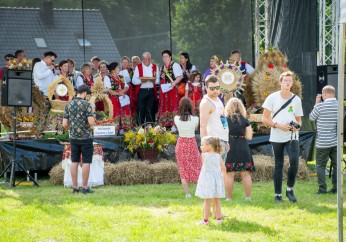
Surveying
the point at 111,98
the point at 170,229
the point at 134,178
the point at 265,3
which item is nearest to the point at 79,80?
the point at 111,98

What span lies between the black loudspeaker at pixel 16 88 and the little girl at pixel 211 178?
4563 millimetres

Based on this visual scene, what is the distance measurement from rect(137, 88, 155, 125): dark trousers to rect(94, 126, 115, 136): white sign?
239 cm

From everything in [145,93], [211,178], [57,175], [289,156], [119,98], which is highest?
[145,93]

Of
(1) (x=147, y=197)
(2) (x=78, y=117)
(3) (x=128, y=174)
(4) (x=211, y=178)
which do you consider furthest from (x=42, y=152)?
(4) (x=211, y=178)

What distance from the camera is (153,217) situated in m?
8.66

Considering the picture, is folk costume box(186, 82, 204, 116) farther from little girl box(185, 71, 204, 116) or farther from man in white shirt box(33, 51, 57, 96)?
man in white shirt box(33, 51, 57, 96)

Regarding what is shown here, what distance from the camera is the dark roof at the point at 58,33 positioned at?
53.0 feet

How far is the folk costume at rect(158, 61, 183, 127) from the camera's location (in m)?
15.1

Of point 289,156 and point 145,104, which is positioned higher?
point 145,104

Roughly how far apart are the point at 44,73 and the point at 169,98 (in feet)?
8.55

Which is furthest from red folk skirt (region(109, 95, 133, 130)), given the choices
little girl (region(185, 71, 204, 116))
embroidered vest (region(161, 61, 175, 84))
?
little girl (region(185, 71, 204, 116))

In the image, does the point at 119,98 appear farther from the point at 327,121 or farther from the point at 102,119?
the point at 327,121

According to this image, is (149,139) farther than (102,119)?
No

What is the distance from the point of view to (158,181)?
12297mm
